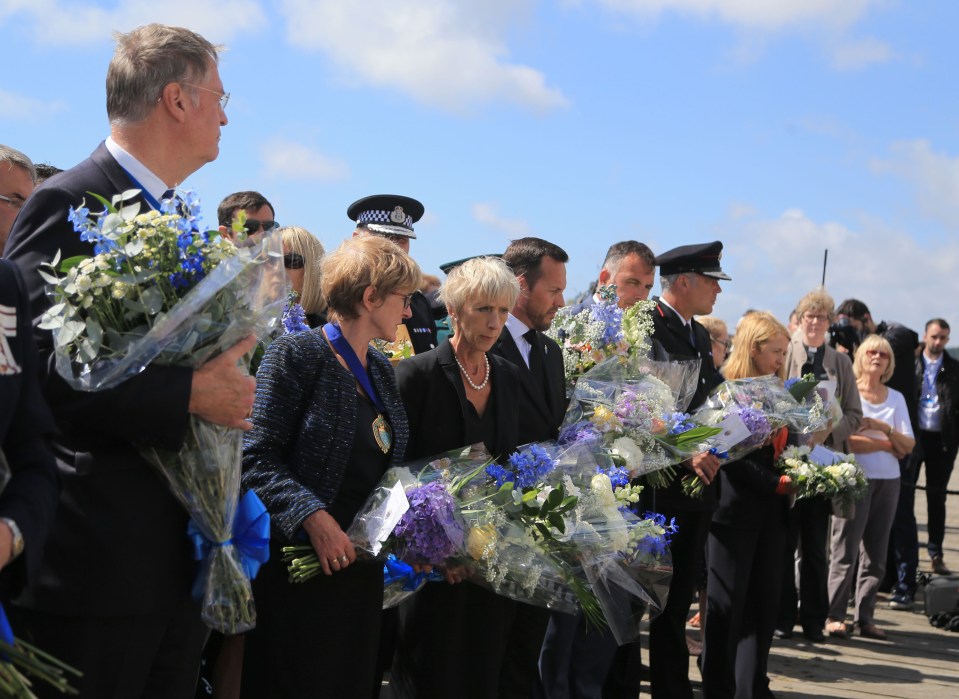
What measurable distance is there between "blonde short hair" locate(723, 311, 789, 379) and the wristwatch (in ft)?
15.3

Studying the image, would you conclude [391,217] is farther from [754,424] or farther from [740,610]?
[740,610]

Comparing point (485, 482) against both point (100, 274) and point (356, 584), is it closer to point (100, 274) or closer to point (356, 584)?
point (356, 584)

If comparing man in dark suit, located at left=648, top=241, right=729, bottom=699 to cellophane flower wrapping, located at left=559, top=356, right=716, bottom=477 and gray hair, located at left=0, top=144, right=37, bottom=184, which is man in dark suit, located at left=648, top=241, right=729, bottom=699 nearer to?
cellophane flower wrapping, located at left=559, top=356, right=716, bottom=477

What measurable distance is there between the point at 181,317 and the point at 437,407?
5.61ft

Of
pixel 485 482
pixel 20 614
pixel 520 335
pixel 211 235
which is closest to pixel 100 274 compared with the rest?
pixel 211 235

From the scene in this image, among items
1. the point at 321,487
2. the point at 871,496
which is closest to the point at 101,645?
the point at 321,487

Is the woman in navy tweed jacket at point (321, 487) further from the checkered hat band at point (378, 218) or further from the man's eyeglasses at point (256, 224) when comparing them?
the checkered hat band at point (378, 218)

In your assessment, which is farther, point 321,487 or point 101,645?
point 321,487

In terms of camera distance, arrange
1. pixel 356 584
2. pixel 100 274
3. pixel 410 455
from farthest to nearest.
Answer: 1. pixel 410 455
2. pixel 356 584
3. pixel 100 274

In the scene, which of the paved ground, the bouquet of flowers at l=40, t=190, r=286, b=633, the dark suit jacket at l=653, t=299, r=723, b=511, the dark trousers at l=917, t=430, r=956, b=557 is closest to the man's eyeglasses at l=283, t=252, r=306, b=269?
the bouquet of flowers at l=40, t=190, r=286, b=633

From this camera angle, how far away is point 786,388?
6.00 metres

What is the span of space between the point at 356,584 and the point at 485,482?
1.83 feet

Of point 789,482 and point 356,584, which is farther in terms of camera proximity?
point 789,482

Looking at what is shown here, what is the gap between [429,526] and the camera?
3443mm
